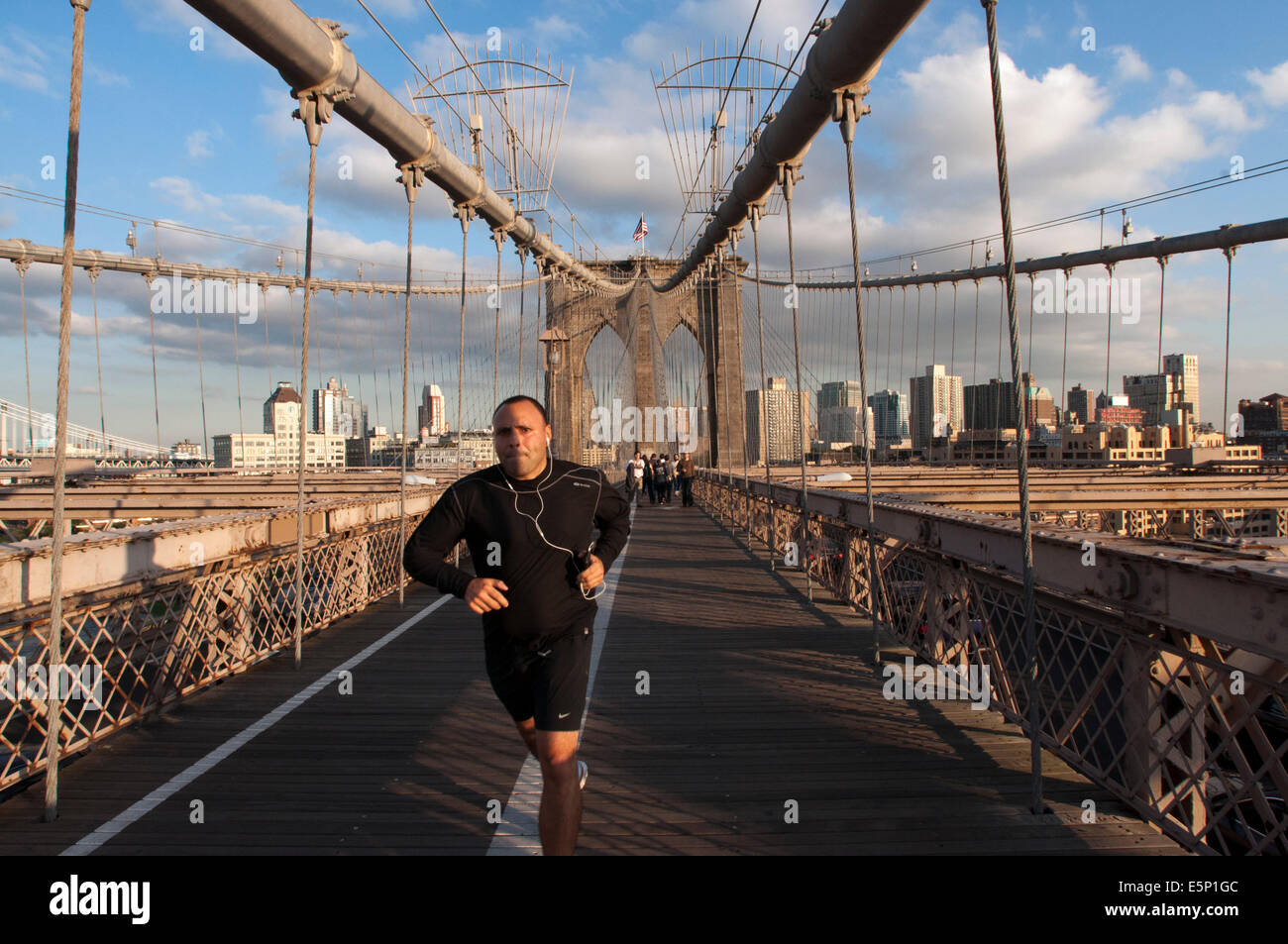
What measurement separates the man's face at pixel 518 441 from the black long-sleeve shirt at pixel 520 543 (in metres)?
0.05

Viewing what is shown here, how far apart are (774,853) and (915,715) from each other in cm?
201

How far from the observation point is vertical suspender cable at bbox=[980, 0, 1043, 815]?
130 inches

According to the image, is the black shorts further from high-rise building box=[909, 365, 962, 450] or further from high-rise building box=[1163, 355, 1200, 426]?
high-rise building box=[1163, 355, 1200, 426]

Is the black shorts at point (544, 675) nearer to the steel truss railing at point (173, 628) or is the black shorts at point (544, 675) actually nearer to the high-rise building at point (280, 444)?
the steel truss railing at point (173, 628)

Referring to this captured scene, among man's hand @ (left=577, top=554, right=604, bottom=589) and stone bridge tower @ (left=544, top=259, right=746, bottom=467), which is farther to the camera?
stone bridge tower @ (left=544, top=259, right=746, bottom=467)

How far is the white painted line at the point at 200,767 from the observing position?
123 inches

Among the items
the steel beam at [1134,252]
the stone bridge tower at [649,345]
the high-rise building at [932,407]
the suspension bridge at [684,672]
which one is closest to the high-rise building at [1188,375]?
the high-rise building at [932,407]

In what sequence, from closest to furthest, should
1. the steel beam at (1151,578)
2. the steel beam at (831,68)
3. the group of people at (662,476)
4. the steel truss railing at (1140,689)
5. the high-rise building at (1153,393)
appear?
the steel beam at (1151,578) → the steel truss railing at (1140,689) → the steel beam at (831,68) → the group of people at (662,476) → the high-rise building at (1153,393)

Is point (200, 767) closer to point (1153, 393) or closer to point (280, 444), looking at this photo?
point (280, 444)

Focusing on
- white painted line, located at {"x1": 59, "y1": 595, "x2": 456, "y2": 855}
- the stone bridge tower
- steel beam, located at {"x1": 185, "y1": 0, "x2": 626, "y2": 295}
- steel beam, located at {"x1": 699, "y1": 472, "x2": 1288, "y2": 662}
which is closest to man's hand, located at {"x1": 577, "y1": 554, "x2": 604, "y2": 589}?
steel beam, located at {"x1": 699, "y1": 472, "x2": 1288, "y2": 662}

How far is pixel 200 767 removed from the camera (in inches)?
155

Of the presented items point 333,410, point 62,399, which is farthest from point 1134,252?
point 333,410

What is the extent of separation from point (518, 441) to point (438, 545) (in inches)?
18.3
